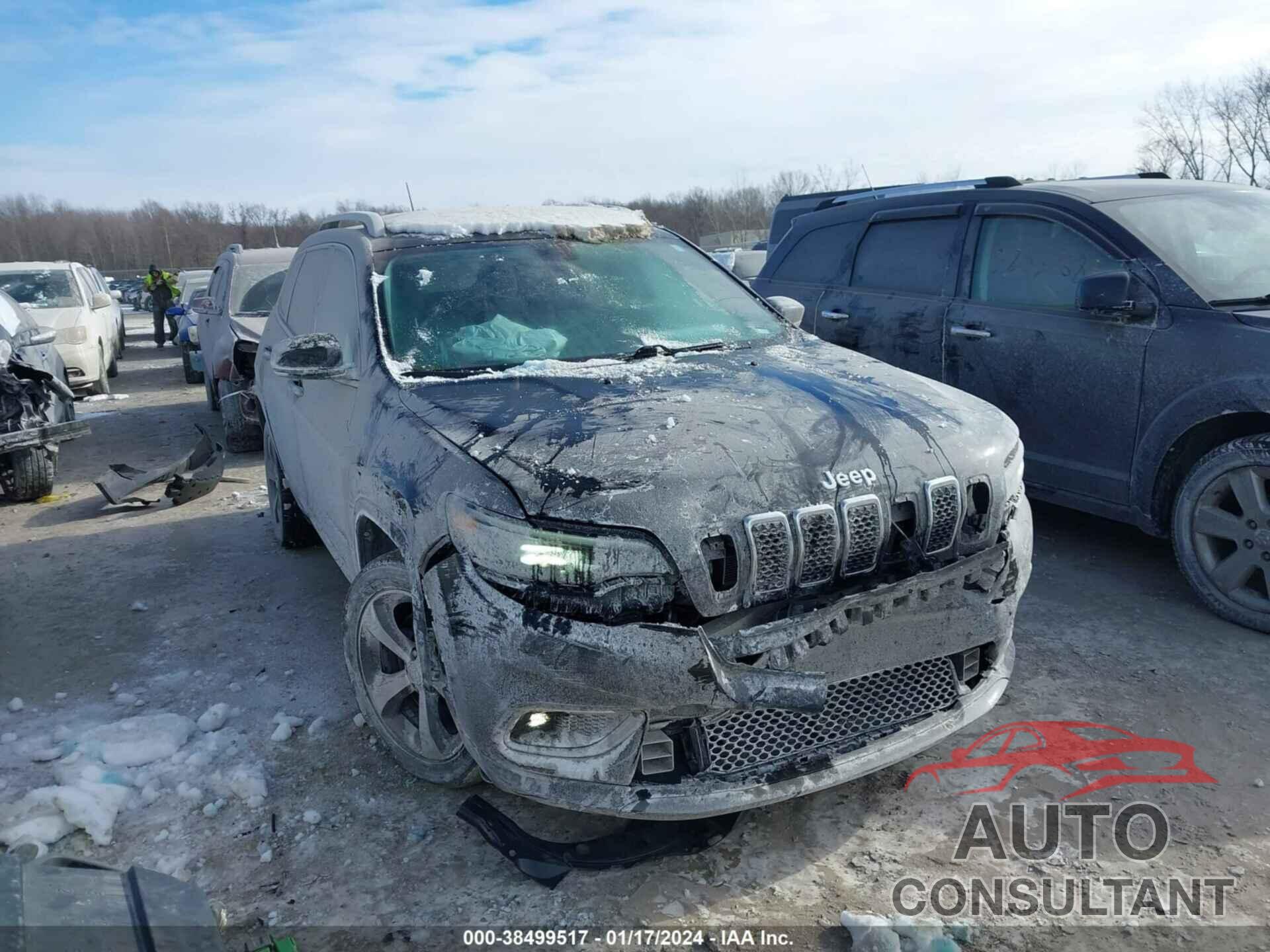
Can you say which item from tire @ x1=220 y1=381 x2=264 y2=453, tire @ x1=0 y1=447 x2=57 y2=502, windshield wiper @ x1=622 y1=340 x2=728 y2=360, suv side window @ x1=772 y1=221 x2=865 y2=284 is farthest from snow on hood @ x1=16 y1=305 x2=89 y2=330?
windshield wiper @ x1=622 y1=340 x2=728 y2=360

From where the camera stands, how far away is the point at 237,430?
8586 millimetres

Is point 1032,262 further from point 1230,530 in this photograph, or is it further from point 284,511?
point 284,511

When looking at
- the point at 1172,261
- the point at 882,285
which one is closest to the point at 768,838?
the point at 1172,261

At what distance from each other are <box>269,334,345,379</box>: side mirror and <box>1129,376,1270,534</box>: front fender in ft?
11.7

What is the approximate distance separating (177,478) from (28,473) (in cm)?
116

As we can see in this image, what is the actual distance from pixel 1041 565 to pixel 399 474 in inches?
138

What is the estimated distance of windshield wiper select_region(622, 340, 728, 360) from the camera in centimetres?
362

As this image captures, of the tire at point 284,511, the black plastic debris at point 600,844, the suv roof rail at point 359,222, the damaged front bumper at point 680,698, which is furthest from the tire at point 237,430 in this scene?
the damaged front bumper at point 680,698

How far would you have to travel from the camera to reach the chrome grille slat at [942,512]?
274cm

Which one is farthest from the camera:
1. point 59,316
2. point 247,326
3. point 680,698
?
point 59,316

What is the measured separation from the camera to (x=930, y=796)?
9.95 ft

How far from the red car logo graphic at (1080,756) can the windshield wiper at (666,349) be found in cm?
176

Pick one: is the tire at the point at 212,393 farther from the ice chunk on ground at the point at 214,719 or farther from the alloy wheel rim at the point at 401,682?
the alloy wheel rim at the point at 401,682

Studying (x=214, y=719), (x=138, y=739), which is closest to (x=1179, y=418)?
(x=214, y=719)
